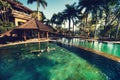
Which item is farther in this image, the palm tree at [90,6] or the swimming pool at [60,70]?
the palm tree at [90,6]

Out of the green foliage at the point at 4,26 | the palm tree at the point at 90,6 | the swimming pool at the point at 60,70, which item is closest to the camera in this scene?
the swimming pool at the point at 60,70

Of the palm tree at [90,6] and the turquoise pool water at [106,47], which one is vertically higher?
the palm tree at [90,6]

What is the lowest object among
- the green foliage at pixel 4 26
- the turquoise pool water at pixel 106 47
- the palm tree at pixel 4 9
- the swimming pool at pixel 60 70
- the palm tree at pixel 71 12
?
the swimming pool at pixel 60 70

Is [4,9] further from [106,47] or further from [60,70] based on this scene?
[106,47]

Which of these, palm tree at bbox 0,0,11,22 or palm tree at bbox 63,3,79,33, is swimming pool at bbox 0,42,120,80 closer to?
palm tree at bbox 0,0,11,22

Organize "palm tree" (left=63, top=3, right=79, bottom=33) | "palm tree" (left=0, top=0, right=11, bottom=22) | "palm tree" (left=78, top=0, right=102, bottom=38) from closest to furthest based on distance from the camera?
"palm tree" (left=0, top=0, right=11, bottom=22) → "palm tree" (left=78, top=0, right=102, bottom=38) → "palm tree" (left=63, top=3, right=79, bottom=33)

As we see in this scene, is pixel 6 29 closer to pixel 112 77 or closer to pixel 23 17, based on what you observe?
pixel 23 17

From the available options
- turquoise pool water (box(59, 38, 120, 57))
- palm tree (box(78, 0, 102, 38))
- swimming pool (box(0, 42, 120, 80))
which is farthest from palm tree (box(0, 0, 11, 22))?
palm tree (box(78, 0, 102, 38))

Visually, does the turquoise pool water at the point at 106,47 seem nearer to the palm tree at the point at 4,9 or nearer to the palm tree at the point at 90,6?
the palm tree at the point at 90,6

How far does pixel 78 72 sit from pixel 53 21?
46.2 metres

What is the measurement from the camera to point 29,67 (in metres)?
13.1

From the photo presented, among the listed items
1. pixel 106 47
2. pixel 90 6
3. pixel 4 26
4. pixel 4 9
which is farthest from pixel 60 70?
pixel 90 6

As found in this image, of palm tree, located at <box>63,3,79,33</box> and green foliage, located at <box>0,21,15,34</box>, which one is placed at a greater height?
palm tree, located at <box>63,3,79,33</box>

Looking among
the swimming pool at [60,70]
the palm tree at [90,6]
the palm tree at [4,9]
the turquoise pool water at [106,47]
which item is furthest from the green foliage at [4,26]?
the palm tree at [90,6]
